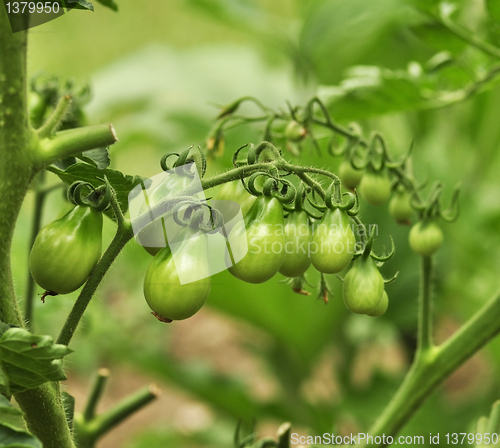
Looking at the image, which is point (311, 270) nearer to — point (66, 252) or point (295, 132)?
point (295, 132)

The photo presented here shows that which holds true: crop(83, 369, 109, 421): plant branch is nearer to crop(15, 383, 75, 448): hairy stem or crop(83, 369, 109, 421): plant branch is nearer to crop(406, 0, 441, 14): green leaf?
crop(15, 383, 75, 448): hairy stem

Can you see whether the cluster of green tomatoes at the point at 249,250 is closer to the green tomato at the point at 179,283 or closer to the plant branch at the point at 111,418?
the green tomato at the point at 179,283

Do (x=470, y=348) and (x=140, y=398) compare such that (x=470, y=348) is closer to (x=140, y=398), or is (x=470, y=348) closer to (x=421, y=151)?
(x=140, y=398)

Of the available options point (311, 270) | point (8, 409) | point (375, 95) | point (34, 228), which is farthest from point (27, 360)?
point (311, 270)

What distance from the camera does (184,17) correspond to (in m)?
2.52

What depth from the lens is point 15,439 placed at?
241 millimetres

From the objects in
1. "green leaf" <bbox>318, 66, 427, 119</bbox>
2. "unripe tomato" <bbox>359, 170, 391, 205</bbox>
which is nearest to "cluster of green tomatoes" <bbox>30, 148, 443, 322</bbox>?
"unripe tomato" <bbox>359, 170, 391, 205</bbox>

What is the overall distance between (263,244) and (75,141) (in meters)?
0.10

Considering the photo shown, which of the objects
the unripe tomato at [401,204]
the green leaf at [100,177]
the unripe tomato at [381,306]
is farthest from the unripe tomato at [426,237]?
the green leaf at [100,177]

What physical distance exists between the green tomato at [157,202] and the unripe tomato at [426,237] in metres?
0.23

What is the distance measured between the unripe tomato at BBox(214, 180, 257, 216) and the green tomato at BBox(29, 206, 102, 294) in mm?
78

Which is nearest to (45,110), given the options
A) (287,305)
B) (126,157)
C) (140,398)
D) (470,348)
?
(140,398)

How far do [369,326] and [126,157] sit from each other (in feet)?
4.47

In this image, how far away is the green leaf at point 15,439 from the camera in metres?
0.23
